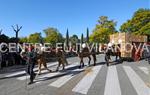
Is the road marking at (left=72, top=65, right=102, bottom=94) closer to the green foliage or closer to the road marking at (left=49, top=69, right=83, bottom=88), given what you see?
the road marking at (left=49, top=69, right=83, bottom=88)

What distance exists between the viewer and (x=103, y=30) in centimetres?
6400

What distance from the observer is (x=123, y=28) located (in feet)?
234

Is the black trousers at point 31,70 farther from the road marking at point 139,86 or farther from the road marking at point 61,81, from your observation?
the road marking at point 139,86

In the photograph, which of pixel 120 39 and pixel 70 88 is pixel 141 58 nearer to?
pixel 120 39

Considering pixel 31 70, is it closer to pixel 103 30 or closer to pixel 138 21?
pixel 103 30

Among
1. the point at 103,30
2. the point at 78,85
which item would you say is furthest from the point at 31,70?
the point at 103,30

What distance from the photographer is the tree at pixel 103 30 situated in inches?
2520

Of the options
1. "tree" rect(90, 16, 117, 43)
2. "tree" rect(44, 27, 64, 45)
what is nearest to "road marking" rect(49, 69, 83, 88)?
"tree" rect(90, 16, 117, 43)

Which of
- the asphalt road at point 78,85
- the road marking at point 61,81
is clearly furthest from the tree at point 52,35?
the asphalt road at point 78,85

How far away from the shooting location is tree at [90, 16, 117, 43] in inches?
2520

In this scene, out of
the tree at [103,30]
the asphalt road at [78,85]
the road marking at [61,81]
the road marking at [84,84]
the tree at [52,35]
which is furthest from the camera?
the tree at [52,35]

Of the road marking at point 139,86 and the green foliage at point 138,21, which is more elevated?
the green foliage at point 138,21

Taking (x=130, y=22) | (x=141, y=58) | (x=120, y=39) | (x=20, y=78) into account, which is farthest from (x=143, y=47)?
(x=130, y=22)

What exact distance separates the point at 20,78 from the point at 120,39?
A: 1386cm
